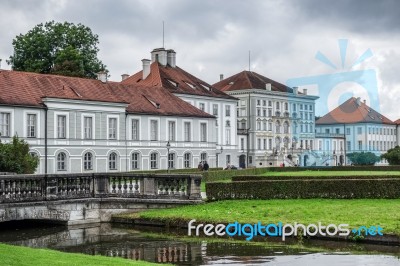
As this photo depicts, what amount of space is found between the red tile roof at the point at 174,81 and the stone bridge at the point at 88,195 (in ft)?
135

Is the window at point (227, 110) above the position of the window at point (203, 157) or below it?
above

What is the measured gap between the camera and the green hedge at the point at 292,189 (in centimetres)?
2412

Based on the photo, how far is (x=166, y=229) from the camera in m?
20.9

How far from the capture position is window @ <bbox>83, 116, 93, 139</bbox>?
47.5 m

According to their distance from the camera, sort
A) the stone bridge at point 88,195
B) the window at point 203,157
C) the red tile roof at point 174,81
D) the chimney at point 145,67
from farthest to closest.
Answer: the chimney at point 145,67, the red tile roof at point 174,81, the window at point 203,157, the stone bridge at point 88,195

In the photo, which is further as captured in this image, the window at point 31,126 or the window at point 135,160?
the window at point 135,160

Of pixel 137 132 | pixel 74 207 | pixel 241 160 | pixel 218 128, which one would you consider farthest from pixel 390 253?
pixel 241 160

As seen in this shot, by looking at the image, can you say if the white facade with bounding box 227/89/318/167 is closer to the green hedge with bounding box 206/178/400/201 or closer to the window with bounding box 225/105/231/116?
the window with bounding box 225/105/231/116

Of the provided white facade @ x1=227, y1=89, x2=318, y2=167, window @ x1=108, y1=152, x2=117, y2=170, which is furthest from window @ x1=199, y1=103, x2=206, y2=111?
window @ x1=108, y1=152, x2=117, y2=170

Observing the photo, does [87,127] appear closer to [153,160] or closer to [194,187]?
[153,160]

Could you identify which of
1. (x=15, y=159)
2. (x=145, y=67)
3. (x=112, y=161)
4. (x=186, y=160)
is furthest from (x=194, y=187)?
(x=145, y=67)

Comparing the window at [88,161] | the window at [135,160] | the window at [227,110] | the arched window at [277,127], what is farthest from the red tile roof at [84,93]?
the arched window at [277,127]

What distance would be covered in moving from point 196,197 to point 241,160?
212 feet

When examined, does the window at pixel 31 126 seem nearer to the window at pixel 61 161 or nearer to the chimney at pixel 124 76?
the window at pixel 61 161
